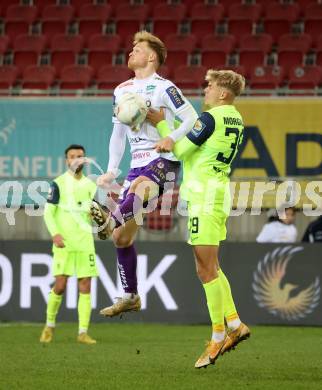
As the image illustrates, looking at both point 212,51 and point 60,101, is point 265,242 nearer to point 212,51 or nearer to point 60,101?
point 60,101

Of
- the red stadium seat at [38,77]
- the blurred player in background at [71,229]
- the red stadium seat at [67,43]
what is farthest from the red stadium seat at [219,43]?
the blurred player in background at [71,229]

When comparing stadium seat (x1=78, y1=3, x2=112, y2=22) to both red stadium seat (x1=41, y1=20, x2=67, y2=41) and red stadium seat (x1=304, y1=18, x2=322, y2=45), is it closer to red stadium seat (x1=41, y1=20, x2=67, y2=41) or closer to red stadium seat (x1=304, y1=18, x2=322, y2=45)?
red stadium seat (x1=41, y1=20, x2=67, y2=41)

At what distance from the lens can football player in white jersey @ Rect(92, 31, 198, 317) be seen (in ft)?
28.2

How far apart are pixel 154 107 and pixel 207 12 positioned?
1203 centimetres

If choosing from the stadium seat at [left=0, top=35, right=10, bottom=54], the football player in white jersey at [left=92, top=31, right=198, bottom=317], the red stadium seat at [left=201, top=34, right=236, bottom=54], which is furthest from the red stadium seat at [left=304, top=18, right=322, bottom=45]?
the football player in white jersey at [left=92, top=31, right=198, bottom=317]

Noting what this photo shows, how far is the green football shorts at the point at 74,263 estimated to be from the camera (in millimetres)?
12883

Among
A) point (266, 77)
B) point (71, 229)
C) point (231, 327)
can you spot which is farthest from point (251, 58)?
point (231, 327)

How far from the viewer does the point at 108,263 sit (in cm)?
1538

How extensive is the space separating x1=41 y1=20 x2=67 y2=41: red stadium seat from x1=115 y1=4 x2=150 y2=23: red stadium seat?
1.11 meters

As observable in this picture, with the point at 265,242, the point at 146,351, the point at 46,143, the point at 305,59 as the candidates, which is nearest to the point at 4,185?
the point at 46,143

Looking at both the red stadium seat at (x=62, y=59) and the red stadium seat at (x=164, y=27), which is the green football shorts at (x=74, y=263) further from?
the red stadium seat at (x=164, y=27)

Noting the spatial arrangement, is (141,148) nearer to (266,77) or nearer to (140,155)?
(140,155)

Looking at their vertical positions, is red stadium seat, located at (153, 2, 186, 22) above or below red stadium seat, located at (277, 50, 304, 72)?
above

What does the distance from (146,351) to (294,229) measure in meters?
4.73
